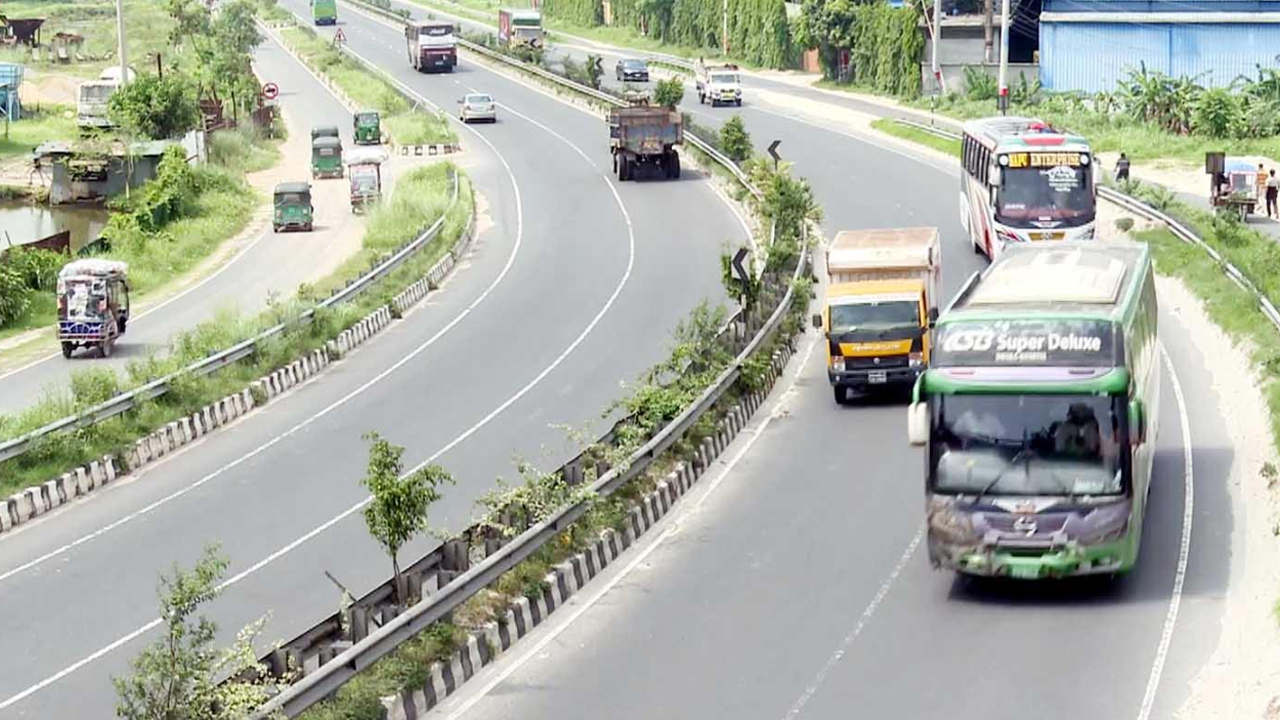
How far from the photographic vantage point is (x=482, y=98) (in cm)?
8669

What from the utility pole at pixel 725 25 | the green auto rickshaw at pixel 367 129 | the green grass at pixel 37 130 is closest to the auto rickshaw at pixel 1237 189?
the green auto rickshaw at pixel 367 129

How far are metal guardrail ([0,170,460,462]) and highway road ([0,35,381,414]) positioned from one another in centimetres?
235

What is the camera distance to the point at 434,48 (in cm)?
10812

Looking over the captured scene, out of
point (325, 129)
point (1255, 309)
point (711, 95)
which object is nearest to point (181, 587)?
point (1255, 309)

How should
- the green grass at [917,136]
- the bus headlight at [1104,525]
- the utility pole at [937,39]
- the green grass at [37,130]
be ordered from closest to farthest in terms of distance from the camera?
1. the bus headlight at [1104,525]
2. the green grass at [917,136]
3. the utility pole at [937,39]
4. the green grass at [37,130]

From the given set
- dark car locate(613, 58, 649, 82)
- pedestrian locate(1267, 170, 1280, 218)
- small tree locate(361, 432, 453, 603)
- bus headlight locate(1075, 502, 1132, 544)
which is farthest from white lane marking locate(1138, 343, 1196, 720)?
dark car locate(613, 58, 649, 82)

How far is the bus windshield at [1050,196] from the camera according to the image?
1674 inches

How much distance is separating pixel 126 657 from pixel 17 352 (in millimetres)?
24021

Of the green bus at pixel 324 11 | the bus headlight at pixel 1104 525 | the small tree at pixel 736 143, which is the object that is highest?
the green bus at pixel 324 11

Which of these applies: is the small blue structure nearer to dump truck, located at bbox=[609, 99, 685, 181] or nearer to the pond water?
the pond water

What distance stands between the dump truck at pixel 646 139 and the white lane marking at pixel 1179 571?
33228mm

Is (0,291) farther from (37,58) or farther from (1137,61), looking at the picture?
(37,58)

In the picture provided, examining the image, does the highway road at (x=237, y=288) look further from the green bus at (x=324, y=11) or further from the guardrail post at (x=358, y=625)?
the green bus at (x=324, y=11)

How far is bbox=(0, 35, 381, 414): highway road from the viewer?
4059cm
